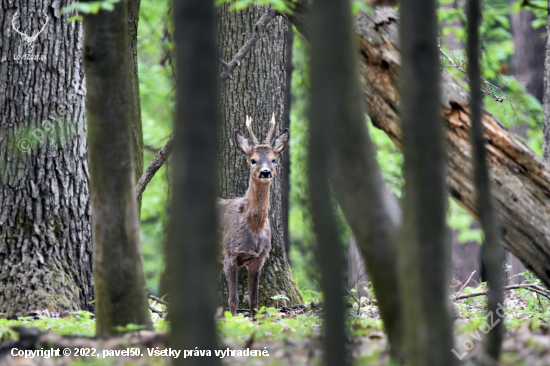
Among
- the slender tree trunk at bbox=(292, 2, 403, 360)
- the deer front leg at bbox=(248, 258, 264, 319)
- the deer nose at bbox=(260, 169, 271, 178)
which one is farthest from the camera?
the deer nose at bbox=(260, 169, 271, 178)

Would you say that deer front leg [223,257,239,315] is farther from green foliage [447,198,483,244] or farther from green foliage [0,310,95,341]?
green foliage [447,198,483,244]

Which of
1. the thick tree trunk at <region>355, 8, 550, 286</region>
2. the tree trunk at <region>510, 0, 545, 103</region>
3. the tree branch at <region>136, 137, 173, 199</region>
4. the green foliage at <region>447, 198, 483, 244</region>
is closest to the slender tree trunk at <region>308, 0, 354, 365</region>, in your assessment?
the thick tree trunk at <region>355, 8, 550, 286</region>

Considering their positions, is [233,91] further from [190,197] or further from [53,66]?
[190,197]

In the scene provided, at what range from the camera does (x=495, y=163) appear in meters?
4.24

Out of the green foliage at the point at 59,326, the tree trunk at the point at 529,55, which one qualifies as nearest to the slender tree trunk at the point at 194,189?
the green foliage at the point at 59,326

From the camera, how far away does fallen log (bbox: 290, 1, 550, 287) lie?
13.6 ft

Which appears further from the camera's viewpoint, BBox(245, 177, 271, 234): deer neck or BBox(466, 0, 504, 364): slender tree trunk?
BBox(245, 177, 271, 234): deer neck

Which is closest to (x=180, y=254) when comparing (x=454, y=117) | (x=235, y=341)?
(x=235, y=341)

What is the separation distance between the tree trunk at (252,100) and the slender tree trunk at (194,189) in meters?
4.80

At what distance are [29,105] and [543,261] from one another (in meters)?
5.43

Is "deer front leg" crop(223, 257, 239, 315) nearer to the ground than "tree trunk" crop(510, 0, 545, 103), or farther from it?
nearer to the ground
